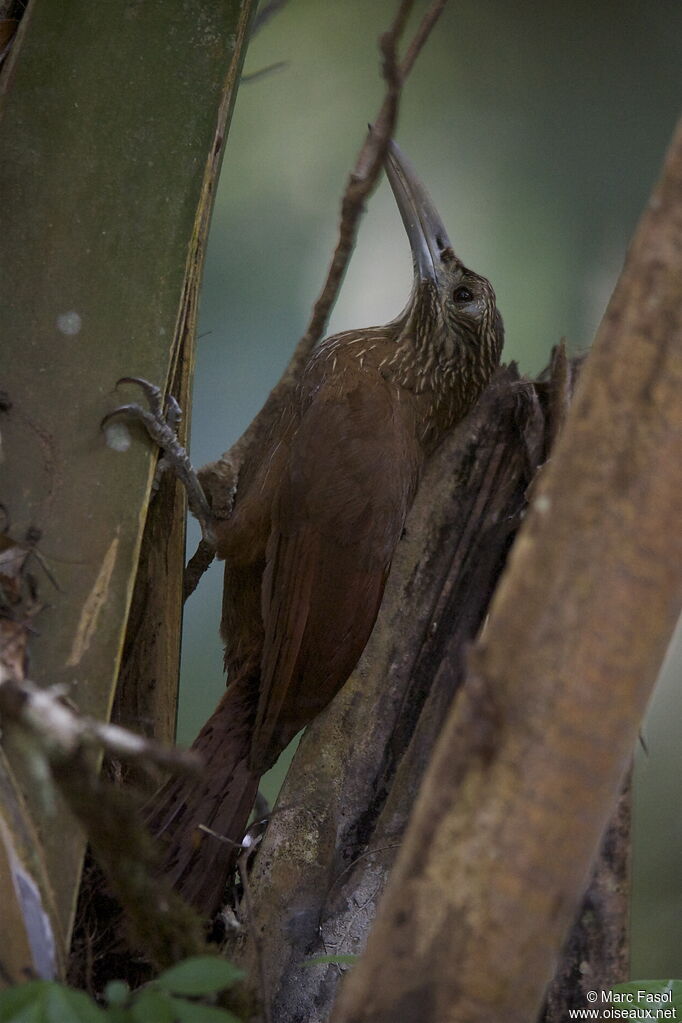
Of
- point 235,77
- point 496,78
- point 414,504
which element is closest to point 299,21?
point 496,78

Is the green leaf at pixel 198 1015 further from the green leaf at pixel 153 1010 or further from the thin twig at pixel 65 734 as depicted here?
the thin twig at pixel 65 734

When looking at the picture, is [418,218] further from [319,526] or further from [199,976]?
[199,976]

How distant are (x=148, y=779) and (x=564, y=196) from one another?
236 cm

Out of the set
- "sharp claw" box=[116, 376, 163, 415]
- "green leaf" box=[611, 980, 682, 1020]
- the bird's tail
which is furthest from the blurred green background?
"green leaf" box=[611, 980, 682, 1020]

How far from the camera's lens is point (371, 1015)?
82cm

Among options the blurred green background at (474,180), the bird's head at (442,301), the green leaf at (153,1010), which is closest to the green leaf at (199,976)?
the green leaf at (153,1010)

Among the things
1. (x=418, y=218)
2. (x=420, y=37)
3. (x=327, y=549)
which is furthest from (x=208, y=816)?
(x=418, y=218)

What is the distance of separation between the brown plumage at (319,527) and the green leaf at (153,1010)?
83 cm

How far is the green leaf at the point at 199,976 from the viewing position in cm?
83

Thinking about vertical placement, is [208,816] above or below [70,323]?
below

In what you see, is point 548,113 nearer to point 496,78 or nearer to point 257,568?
point 496,78

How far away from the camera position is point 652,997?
4.37 ft

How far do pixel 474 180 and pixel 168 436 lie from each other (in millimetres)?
1978

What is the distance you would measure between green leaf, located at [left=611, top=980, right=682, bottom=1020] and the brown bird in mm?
693
